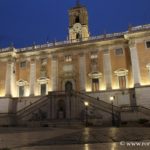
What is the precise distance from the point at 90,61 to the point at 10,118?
50.5 ft

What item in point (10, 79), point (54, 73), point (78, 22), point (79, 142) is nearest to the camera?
point (79, 142)

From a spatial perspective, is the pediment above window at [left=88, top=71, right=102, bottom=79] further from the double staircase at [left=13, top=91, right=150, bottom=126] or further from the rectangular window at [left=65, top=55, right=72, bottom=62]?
the double staircase at [left=13, top=91, right=150, bottom=126]

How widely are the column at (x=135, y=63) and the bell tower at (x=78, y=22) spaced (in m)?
20.1

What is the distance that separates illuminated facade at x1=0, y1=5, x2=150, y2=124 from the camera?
108 feet

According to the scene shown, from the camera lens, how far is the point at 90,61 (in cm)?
3672

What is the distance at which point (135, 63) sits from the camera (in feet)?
108

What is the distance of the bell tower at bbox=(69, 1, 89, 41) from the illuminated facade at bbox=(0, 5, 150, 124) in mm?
14272

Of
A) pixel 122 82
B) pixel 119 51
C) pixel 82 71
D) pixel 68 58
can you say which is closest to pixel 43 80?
pixel 68 58

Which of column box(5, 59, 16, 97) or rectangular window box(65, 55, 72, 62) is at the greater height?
rectangular window box(65, 55, 72, 62)

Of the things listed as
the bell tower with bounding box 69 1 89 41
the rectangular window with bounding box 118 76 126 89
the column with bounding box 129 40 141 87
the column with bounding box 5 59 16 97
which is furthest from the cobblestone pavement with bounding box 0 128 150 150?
the bell tower with bounding box 69 1 89 41

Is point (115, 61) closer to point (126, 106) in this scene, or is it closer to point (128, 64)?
point (128, 64)

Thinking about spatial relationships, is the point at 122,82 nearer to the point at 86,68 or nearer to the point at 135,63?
the point at 135,63

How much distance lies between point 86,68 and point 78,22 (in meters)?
20.6

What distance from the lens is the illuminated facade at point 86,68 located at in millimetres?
32906
